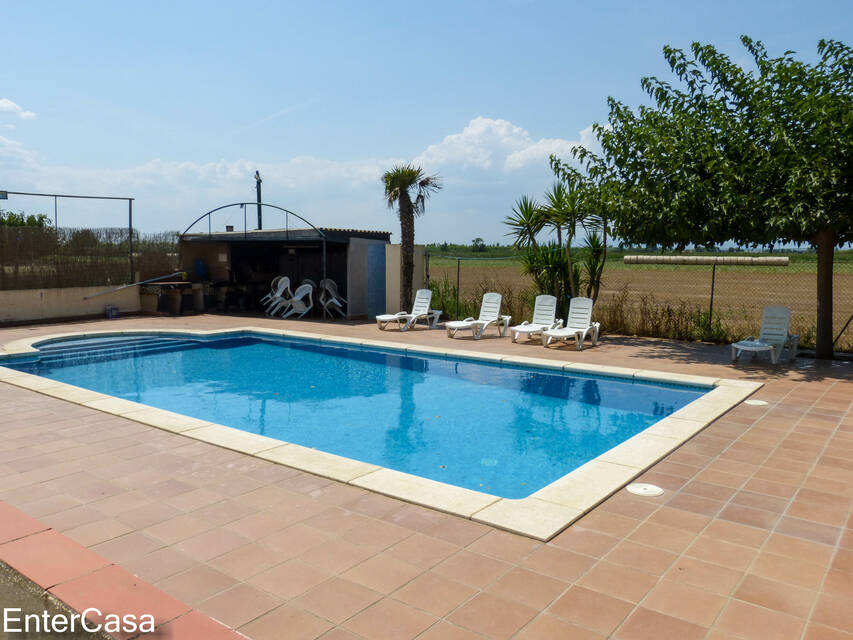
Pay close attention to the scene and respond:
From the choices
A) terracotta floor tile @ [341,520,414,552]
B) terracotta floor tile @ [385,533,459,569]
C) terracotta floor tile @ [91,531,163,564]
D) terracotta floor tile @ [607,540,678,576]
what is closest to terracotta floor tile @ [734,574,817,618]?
terracotta floor tile @ [607,540,678,576]

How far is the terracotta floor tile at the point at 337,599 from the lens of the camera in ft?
8.58

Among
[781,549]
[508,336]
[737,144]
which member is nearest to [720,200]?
[737,144]

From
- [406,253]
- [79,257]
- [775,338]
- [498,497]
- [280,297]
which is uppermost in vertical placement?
[406,253]

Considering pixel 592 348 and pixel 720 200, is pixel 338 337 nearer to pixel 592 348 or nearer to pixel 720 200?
pixel 592 348

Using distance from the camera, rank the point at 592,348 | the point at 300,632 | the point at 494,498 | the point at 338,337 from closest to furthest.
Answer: the point at 300,632
the point at 494,498
the point at 592,348
the point at 338,337

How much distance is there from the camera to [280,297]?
50.6ft

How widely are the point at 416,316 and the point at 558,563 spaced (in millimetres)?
10255

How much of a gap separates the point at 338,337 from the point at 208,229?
6.40 metres

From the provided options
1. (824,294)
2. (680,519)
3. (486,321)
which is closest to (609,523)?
(680,519)

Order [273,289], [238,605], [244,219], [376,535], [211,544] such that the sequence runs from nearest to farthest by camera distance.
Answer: [238,605]
[211,544]
[376,535]
[244,219]
[273,289]

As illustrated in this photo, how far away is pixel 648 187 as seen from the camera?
977 cm

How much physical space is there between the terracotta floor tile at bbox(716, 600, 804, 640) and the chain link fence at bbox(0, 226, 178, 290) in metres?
14.9

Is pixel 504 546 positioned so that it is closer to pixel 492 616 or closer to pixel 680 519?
pixel 492 616

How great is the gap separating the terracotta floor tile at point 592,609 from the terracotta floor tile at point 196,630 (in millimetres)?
1341
